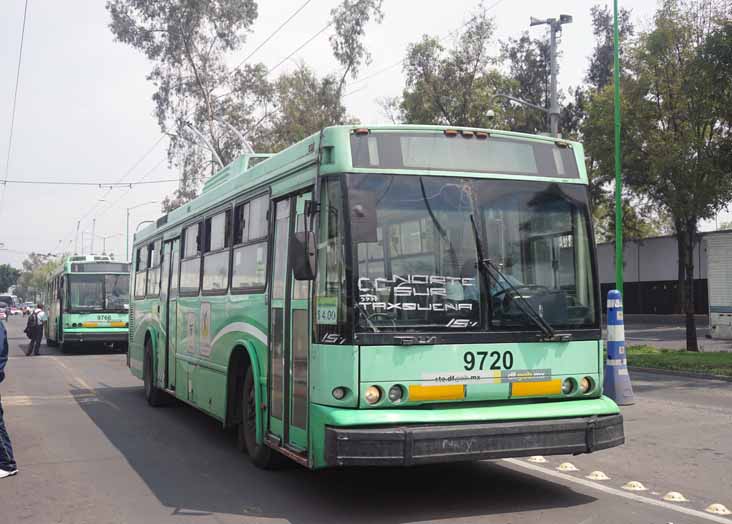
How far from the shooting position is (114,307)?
27719mm

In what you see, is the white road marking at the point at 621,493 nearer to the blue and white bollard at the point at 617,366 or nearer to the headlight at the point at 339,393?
the headlight at the point at 339,393

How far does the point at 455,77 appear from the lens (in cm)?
3947

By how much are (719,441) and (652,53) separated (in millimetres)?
17239

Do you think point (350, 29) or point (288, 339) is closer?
point (288, 339)

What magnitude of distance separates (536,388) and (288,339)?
6.86 feet

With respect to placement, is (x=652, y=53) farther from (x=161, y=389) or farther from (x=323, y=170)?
(x=323, y=170)

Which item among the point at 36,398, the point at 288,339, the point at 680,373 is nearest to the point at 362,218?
the point at 288,339

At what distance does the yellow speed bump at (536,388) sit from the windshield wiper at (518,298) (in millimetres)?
359

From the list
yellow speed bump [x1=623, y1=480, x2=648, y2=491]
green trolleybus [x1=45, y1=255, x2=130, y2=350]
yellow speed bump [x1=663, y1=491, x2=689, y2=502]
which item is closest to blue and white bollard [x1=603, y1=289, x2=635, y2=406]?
yellow speed bump [x1=623, y1=480, x2=648, y2=491]

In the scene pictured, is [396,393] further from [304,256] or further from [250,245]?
[250,245]

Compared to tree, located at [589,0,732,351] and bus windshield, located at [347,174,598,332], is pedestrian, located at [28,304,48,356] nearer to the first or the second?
tree, located at [589,0,732,351]

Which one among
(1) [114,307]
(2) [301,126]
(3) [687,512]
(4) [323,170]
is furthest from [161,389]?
(2) [301,126]

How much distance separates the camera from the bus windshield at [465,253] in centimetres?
650

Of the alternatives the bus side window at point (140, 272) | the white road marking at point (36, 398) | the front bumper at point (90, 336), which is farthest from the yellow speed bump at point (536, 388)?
the front bumper at point (90, 336)
